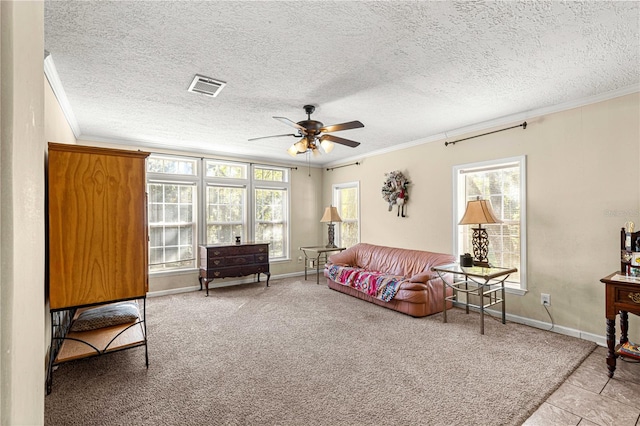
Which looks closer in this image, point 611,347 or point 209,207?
point 611,347

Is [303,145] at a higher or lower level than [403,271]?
higher

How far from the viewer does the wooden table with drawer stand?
5.14m

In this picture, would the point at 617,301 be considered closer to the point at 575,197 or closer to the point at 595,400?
the point at 595,400

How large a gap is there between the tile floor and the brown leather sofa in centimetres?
161

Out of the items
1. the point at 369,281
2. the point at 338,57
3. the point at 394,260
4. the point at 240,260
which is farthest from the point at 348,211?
the point at 338,57

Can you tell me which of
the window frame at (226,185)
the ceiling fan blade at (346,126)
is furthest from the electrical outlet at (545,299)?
the window frame at (226,185)

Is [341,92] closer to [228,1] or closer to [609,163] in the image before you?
[228,1]

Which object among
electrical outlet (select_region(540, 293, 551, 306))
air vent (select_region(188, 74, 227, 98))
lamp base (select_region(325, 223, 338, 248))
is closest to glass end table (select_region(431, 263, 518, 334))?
electrical outlet (select_region(540, 293, 551, 306))

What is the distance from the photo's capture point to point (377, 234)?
574 cm

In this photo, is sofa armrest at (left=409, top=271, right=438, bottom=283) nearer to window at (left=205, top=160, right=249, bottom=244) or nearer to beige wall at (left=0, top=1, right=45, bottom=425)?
window at (left=205, top=160, right=249, bottom=244)

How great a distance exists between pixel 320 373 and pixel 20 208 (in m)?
2.65

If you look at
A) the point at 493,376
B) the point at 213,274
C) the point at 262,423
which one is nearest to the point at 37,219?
the point at 262,423

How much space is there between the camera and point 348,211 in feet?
21.7

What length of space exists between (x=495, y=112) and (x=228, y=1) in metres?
3.21
